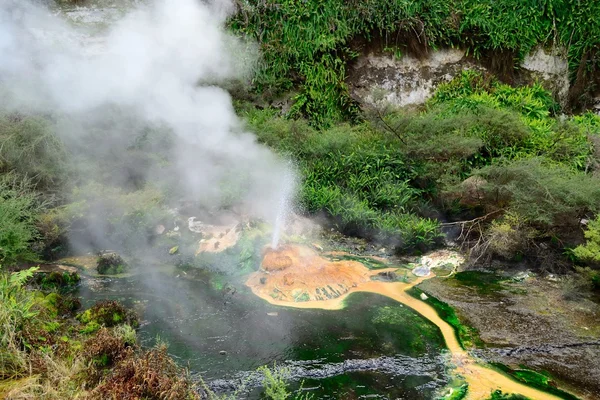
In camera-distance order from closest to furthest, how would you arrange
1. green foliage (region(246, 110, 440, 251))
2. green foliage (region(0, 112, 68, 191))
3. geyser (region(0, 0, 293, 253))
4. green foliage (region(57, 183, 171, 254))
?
green foliage (region(0, 112, 68, 191)) < green foliage (region(57, 183, 171, 254)) < geyser (region(0, 0, 293, 253)) < green foliage (region(246, 110, 440, 251))

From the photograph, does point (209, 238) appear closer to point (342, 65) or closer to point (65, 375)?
point (65, 375)

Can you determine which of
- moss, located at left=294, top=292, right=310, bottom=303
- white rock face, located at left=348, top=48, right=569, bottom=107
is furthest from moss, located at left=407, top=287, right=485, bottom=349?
white rock face, located at left=348, top=48, right=569, bottom=107

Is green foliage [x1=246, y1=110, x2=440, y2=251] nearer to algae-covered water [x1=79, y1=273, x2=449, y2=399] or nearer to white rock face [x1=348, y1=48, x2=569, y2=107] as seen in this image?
algae-covered water [x1=79, y1=273, x2=449, y2=399]

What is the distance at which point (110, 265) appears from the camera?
598 centimetres

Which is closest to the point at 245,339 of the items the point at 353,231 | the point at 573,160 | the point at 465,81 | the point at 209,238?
the point at 209,238

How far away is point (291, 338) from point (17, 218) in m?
3.76

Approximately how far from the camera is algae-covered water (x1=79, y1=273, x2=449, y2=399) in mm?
3959

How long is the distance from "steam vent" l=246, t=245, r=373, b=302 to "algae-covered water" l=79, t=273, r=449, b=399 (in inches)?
8.6

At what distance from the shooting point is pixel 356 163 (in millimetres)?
8164

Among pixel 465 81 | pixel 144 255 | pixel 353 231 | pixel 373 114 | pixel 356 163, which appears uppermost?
pixel 465 81

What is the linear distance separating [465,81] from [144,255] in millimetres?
7737

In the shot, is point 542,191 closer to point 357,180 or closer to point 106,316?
point 357,180

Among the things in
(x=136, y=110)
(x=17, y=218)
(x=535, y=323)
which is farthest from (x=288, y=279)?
(x=136, y=110)

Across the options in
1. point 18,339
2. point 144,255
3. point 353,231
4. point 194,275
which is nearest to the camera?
point 18,339
